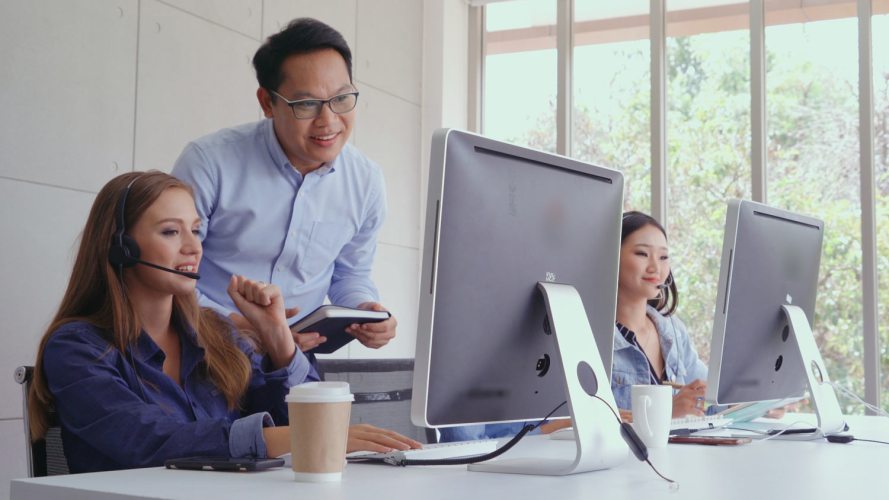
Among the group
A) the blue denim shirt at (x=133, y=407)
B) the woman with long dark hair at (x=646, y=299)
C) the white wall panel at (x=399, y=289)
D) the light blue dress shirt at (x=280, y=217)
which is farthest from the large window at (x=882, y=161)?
the blue denim shirt at (x=133, y=407)

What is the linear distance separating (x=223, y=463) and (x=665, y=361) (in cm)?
179

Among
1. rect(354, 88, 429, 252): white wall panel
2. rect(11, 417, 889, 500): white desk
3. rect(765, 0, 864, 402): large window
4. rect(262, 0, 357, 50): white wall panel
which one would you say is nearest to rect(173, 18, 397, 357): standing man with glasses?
rect(11, 417, 889, 500): white desk

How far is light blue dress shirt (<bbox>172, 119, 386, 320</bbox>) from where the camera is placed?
8.20 ft

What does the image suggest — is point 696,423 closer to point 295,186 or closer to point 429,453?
point 429,453

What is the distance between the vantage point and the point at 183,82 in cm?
341

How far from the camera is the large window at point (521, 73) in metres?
5.04

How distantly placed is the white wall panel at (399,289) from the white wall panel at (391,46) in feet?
2.59

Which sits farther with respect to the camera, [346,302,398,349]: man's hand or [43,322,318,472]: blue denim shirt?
[346,302,398,349]: man's hand

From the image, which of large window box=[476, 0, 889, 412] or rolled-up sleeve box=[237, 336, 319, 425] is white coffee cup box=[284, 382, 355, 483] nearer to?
rolled-up sleeve box=[237, 336, 319, 425]

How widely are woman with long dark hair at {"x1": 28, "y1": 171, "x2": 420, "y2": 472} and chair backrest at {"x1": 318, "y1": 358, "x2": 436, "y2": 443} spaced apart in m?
0.15

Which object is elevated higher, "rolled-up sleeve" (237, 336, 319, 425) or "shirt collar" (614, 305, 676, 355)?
"shirt collar" (614, 305, 676, 355)

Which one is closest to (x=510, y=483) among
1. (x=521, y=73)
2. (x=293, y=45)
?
(x=293, y=45)

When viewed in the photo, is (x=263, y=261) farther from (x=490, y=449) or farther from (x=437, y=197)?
(x=437, y=197)

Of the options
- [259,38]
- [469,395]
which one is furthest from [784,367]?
[259,38]
